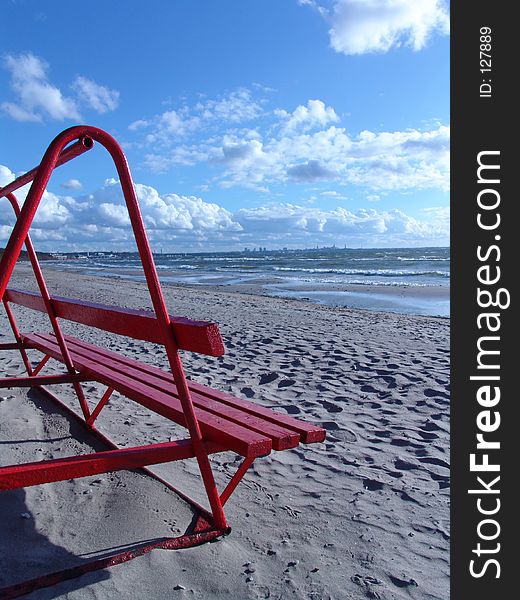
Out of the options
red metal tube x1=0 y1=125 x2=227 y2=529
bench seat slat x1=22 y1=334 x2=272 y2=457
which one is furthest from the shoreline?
red metal tube x1=0 y1=125 x2=227 y2=529

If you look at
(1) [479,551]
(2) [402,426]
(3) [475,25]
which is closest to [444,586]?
(1) [479,551]

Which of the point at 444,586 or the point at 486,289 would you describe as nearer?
the point at 444,586

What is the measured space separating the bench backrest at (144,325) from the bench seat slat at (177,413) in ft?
1.39

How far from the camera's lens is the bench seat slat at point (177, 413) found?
2.18 metres

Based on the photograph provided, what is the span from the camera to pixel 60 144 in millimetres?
2125

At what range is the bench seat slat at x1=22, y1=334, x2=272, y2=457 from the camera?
2180 mm

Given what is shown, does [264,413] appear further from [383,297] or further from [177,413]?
[383,297]

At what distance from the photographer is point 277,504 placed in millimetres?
2836

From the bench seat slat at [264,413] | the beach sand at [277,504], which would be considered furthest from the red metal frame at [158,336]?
the bench seat slat at [264,413]

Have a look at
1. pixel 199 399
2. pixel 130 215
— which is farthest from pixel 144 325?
pixel 199 399

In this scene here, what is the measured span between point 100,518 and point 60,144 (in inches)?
68.1

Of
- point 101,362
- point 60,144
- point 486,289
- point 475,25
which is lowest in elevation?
point 101,362

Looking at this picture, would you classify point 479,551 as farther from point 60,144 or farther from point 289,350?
point 289,350

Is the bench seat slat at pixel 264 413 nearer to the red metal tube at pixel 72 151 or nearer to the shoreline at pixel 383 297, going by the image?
the red metal tube at pixel 72 151
